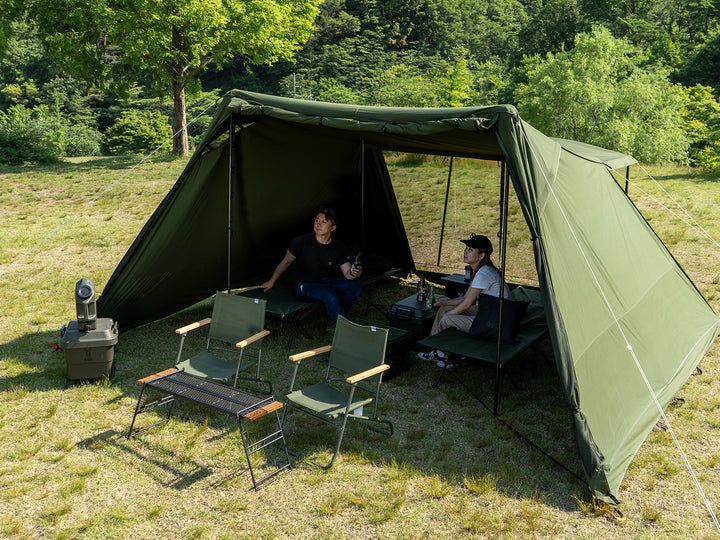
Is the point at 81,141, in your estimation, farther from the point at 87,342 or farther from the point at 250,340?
the point at 250,340

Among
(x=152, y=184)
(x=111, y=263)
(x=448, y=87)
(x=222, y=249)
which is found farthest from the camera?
(x=448, y=87)

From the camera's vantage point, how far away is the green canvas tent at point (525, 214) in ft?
14.2

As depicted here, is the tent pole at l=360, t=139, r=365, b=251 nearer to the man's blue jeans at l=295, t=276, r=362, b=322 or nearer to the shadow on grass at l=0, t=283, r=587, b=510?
the man's blue jeans at l=295, t=276, r=362, b=322

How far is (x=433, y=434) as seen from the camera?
4.74 meters

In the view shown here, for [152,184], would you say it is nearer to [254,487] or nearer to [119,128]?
[254,487]

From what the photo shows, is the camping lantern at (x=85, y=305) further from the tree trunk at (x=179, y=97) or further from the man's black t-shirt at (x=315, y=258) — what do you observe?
the tree trunk at (x=179, y=97)

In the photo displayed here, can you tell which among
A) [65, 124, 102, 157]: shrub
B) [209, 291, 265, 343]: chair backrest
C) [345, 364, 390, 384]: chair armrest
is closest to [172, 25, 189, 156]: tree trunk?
[209, 291, 265, 343]: chair backrest

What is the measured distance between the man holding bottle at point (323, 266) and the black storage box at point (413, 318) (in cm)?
56

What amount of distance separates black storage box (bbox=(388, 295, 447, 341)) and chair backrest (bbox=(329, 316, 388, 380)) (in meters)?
1.44

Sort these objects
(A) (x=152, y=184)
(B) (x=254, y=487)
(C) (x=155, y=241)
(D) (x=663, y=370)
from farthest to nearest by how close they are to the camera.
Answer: (A) (x=152, y=184)
(C) (x=155, y=241)
(D) (x=663, y=370)
(B) (x=254, y=487)

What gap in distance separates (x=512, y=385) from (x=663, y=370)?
4.09ft

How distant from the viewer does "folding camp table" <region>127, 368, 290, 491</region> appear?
13.5 feet

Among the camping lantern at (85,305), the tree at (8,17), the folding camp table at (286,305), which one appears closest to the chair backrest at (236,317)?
the folding camp table at (286,305)

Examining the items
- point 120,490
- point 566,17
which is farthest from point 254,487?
point 566,17
